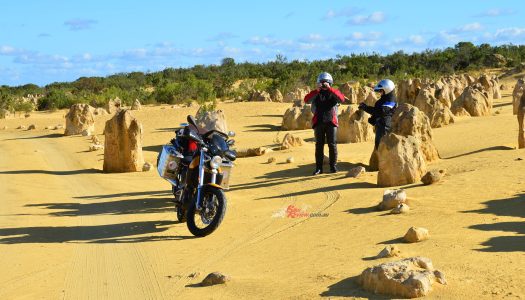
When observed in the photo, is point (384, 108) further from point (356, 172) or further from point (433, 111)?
point (433, 111)

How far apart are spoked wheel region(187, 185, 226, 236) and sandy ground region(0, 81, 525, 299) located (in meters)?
0.14

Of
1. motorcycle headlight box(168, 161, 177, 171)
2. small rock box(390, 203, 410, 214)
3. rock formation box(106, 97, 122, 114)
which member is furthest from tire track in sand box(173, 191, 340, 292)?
rock formation box(106, 97, 122, 114)

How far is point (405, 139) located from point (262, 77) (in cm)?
4363

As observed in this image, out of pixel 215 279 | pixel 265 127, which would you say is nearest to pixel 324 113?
pixel 215 279

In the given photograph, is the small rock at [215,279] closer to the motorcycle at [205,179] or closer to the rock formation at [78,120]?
the motorcycle at [205,179]

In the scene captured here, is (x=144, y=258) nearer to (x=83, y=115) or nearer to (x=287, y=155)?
(x=287, y=155)

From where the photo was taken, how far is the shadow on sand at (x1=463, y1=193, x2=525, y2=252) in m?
6.65

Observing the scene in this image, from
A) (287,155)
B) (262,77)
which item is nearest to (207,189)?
(287,155)

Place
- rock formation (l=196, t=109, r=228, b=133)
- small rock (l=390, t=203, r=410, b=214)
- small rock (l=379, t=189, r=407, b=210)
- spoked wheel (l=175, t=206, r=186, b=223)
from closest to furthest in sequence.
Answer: small rock (l=390, t=203, r=410, b=214) < small rock (l=379, t=189, r=407, b=210) < spoked wheel (l=175, t=206, r=186, b=223) < rock formation (l=196, t=109, r=228, b=133)

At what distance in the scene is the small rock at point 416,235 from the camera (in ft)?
23.6

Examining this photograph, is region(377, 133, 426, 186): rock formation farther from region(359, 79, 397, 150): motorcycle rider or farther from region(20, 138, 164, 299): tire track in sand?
region(20, 138, 164, 299): tire track in sand

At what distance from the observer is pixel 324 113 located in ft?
41.1

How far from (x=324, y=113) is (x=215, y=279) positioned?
6.58m

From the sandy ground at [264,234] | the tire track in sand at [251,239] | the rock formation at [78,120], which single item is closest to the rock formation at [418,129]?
the sandy ground at [264,234]
